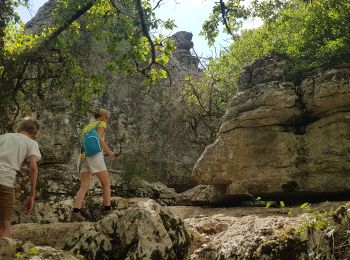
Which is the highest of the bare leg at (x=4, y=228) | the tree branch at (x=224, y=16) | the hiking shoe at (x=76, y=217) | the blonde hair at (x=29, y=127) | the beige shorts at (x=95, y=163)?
the tree branch at (x=224, y=16)

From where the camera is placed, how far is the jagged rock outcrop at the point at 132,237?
5441 millimetres

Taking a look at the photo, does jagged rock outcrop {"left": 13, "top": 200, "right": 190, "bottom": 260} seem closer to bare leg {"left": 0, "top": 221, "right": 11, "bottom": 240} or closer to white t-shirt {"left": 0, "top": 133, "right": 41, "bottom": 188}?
bare leg {"left": 0, "top": 221, "right": 11, "bottom": 240}

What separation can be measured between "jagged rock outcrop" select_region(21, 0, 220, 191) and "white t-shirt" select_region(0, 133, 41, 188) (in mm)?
10045

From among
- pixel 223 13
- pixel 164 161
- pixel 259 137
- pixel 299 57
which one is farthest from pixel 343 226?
pixel 164 161

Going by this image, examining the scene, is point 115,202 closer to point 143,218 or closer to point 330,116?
point 143,218

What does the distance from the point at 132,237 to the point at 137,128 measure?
1245 centimetres

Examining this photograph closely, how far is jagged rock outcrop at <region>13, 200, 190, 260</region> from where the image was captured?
5.44 m

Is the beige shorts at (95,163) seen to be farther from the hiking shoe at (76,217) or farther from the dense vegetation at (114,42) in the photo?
the dense vegetation at (114,42)

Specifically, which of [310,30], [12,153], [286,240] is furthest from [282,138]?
[12,153]


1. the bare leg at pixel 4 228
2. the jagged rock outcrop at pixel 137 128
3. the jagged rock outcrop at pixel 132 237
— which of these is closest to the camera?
the bare leg at pixel 4 228

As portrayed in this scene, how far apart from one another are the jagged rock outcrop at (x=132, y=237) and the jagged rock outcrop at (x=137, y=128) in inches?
382

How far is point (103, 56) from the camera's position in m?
18.8

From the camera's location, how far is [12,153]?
515 cm

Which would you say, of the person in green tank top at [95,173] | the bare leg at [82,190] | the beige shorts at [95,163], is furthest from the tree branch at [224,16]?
the bare leg at [82,190]
